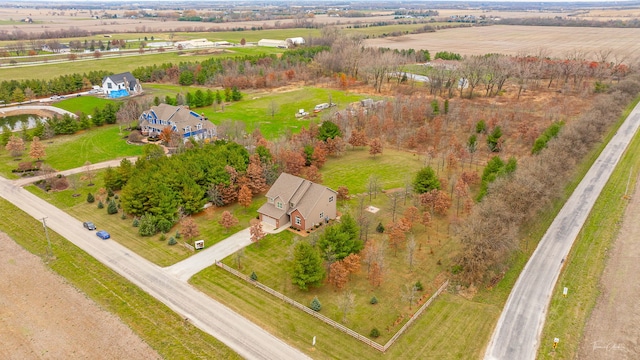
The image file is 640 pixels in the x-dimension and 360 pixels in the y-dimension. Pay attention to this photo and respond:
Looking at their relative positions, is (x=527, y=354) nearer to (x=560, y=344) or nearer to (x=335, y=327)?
(x=560, y=344)

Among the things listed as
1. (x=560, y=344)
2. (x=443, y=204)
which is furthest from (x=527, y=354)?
(x=443, y=204)

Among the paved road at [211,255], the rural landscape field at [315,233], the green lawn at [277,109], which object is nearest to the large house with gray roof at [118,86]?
the rural landscape field at [315,233]

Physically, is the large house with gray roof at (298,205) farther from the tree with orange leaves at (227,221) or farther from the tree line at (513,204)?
the tree line at (513,204)

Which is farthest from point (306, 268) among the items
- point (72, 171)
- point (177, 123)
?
point (177, 123)

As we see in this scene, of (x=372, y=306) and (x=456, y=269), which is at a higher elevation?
(x=456, y=269)

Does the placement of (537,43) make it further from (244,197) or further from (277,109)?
(244,197)
